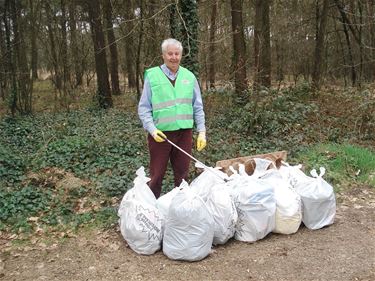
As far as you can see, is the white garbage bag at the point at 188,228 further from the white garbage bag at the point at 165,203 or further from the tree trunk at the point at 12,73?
the tree trunk at the point at 12,73

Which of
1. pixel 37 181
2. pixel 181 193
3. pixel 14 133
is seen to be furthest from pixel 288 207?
pixel 14 133

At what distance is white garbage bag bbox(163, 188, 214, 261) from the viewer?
3.64m

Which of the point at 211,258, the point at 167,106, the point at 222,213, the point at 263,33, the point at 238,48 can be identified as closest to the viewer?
the point at 211,258

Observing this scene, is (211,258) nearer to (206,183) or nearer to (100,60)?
(206,183)

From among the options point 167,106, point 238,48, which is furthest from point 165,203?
point 238,48

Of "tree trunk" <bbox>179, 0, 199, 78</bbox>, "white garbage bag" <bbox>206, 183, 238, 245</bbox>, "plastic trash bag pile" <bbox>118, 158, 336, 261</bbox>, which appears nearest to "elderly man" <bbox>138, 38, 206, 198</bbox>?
"plastic trash bag pile" <bbox>118, 158, 336, 261</bbox>

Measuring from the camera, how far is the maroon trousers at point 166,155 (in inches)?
170

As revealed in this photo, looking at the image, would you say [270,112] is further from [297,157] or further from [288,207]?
[288,207]

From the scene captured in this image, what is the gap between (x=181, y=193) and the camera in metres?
3.73

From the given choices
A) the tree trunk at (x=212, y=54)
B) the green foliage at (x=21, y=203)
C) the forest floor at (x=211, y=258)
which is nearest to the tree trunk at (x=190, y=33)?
the green foliage at (x=21, y=203)

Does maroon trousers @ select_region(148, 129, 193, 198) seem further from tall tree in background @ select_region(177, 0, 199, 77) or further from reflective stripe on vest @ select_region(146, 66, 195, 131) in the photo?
tall tree in background @ select_region(177, 0, 199, 77)

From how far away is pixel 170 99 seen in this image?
4.20 metres

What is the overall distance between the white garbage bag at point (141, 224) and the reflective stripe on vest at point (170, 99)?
727 millimetres

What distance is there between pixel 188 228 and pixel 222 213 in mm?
407
